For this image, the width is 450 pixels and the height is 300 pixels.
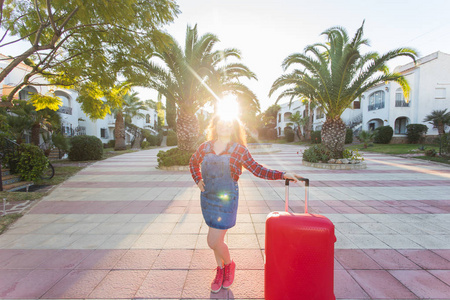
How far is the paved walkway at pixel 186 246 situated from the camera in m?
2.31

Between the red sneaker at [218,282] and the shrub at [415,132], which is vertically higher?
the shrub at [415,132]

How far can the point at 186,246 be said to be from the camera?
10.4ft

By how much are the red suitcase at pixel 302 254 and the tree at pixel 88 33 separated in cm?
545

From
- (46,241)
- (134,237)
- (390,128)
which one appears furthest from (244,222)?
(390,128)

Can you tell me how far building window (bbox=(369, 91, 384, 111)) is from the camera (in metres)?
27.3

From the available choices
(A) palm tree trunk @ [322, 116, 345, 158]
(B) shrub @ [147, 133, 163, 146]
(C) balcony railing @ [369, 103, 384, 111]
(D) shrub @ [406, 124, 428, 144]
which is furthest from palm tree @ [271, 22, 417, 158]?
(B) shrub @ [147, 133, 163, 146]

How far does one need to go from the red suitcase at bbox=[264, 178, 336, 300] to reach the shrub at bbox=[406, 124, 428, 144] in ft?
96.2

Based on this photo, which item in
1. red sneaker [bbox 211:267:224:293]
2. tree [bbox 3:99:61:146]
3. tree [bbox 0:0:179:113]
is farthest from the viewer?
tree [bbox 3:99:61:146]

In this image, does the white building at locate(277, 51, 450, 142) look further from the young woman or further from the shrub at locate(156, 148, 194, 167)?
the young woman

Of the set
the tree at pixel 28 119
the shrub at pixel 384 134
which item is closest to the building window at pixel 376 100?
the shrub at pixel 384 134

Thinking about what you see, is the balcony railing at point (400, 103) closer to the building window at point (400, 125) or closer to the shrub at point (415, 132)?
the building window at point (400, 125)

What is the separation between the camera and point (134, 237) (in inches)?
137

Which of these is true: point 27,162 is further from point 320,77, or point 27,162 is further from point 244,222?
point 320,77

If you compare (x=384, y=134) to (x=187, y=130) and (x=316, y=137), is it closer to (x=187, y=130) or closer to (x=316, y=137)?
(x=316, y=137)
